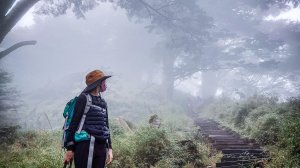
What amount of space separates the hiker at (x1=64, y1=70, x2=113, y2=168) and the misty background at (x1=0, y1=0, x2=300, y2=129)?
10830mm

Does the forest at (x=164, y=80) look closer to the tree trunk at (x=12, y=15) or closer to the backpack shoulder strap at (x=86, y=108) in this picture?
the tree trunk at (x=12, y=15)

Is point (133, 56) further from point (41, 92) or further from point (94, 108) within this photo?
point (94, 108)

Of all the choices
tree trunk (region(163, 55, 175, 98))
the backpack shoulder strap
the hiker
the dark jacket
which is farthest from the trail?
tree trunk (region(163, 55, 175, 98))

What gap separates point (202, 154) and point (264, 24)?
3400 cm

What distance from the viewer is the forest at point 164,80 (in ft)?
27.3

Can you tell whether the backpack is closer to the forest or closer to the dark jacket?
the dark jacket

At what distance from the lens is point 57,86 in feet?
167

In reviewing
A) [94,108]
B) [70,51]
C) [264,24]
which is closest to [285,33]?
[264,24]

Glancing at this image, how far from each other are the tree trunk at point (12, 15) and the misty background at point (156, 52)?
14.5ft

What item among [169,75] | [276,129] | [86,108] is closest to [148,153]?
[276,129]

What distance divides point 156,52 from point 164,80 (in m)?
3.74

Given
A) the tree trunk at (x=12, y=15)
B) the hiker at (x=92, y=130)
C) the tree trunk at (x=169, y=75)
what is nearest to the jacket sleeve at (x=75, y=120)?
the hiker at (x=92, y=130)

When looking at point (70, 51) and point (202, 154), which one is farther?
point (70, 51)

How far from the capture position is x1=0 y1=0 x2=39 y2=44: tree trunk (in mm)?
12008
